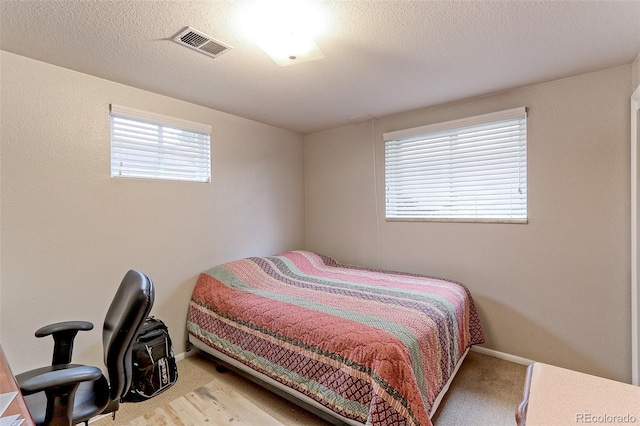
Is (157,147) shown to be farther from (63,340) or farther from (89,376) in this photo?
(89,376)

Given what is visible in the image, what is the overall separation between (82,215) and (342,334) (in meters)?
2.02

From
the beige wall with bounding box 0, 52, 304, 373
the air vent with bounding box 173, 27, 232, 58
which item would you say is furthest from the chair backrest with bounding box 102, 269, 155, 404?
the air vent with bounding box 173, 27, 232, 58

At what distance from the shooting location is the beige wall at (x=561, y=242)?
7.09ft

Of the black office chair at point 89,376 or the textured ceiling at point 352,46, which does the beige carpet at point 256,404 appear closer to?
the black office chair at point 89,376

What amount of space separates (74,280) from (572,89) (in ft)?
13.2

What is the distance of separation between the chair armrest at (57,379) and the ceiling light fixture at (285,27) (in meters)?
1.77

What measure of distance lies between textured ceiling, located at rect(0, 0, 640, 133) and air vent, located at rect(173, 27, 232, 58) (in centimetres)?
5

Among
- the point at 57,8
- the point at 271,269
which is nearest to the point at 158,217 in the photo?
the point at 271,269

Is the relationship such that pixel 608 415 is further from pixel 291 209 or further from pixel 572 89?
pixel 291 209

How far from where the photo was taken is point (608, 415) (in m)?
0.64

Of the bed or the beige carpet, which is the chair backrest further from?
the bed

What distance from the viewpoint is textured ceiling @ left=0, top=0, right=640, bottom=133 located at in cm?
149

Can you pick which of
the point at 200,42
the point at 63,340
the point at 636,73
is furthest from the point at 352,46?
the point at 63,340

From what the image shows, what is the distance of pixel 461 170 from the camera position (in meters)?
2.84
